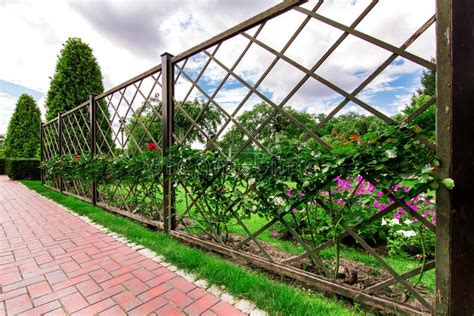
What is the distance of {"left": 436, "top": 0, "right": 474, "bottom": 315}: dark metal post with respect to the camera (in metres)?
1.06

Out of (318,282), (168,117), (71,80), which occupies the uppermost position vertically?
(71,80)

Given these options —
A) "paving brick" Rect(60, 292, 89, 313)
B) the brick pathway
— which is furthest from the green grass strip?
"paving brick" Rect(60, 292, 89, 313)

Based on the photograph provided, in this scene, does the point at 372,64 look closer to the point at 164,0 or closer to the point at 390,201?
the point at 390,201

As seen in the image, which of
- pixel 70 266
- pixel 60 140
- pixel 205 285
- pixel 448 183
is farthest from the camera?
pixel 60 140

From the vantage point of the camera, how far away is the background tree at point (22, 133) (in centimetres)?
1314

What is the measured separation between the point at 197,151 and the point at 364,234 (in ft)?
7.53

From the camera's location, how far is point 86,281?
173cm

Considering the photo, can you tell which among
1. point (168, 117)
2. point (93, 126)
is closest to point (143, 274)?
point (168, 117)

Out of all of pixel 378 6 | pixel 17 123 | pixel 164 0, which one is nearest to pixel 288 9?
pixel 378 6

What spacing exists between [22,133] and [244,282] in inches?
733

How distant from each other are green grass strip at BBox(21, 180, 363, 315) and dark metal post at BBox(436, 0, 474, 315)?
0.59m

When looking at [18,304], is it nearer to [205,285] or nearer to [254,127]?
[205,285]

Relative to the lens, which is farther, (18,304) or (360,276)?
(360,276)

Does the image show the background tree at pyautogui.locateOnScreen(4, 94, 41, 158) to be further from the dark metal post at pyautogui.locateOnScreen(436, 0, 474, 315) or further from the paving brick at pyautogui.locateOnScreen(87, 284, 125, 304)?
the dark metal post at pyautogui.locateOnScreen(436, 0, 474, 315)
